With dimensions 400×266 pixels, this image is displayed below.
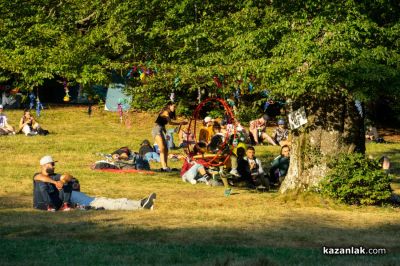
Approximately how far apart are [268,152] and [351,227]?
1407 cm

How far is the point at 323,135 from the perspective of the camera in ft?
56.9

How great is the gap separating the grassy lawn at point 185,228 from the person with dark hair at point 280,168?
1841 mm

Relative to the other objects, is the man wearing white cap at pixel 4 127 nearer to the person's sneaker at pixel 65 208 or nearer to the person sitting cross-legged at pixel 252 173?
the person sitting cross-legged at pixel 252 173

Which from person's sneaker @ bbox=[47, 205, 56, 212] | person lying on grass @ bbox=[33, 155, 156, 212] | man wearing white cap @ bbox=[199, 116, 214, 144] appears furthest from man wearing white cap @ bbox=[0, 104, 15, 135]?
person's sneaker @ bbox=[47, 205, 56, 212]

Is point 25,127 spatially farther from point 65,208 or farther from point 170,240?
point 170,240

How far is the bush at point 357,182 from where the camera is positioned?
16672mm

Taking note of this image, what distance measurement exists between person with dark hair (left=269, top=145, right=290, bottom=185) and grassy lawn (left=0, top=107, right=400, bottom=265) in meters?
1.84

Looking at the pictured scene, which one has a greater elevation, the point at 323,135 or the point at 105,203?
the point at 323,135

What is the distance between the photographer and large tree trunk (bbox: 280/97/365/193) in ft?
56.5

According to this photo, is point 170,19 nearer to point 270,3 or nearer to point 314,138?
point 270,3

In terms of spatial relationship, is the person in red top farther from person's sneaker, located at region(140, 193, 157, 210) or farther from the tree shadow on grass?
the tree shadow on grass

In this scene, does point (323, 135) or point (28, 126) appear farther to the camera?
point (28, 126)

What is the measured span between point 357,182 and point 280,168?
182 inches

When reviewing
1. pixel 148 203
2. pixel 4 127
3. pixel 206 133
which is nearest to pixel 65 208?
pixel 148 203
